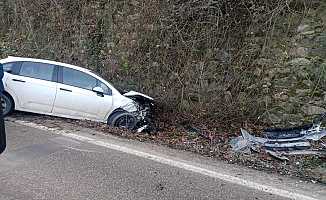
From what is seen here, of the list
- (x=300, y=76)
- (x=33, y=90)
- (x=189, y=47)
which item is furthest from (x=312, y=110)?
(x=33, y=90)

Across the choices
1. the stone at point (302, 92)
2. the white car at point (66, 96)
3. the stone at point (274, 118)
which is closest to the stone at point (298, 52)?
the stone at point (302, 92)

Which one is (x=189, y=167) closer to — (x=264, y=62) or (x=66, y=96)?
(x=66, y=96)

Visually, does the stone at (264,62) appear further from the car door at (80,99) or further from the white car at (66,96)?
the car door at (80,99)

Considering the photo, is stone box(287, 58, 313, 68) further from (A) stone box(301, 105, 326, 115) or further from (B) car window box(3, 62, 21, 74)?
(B) car window box(3, 62, 21, 74)

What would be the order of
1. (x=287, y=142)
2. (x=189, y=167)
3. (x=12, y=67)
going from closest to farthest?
(x=189, y=167), (x=287, y=142), (x=12, y=67)

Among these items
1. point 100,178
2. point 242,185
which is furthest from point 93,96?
point 242,185

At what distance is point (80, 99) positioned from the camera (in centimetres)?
980

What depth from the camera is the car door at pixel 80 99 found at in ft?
32.1

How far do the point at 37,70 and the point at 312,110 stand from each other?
672 centimetres

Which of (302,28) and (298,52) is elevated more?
(302,28)

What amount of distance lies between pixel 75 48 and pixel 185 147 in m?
7.49

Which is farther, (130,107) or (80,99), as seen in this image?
(130,107)

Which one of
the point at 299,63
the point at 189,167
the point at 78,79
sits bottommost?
the point at 189,167

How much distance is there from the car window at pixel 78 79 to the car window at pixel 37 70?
0.34 m
